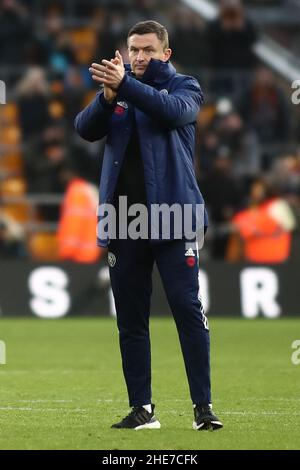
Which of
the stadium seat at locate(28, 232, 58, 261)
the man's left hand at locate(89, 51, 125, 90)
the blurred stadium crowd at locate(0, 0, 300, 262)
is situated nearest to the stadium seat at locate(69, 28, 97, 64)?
the blurred stadium crowd at locate(0, 0, 300, 262)

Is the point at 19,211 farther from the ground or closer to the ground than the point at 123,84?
closer to the ground

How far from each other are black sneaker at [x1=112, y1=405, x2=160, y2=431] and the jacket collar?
5.78 ft

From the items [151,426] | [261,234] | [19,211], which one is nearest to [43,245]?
[19,211]

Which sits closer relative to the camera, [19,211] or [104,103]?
[104,103]

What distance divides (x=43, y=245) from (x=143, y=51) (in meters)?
11.7

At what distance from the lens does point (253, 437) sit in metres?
7.09

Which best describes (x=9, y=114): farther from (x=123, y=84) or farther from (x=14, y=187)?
Result: (x=123, y=84)

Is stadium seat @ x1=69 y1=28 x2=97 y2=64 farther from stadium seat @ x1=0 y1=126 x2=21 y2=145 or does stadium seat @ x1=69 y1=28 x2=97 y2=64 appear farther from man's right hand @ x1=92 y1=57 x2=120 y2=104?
man's right hand @ x1=92 y1=57 x2=120 y2=104

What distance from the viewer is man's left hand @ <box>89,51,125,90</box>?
716cm

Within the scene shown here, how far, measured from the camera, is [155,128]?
737 cm

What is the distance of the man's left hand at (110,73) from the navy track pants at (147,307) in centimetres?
87

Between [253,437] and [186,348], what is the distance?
61cm
